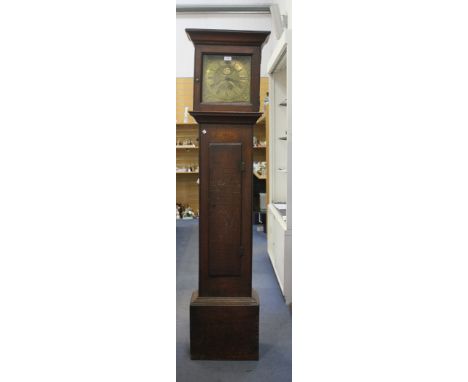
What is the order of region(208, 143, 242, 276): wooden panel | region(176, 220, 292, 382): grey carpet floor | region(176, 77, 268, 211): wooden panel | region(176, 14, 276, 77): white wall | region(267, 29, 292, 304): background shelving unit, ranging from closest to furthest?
region(176, 220, 292, 382): grey carpet floor, region(208, 143, 242, 276): wooden panel, region(267, 29, 292, 304): background shelving unit, region(176, 14, 276, 77): white wall, region(176, 77, 268, 211): wooden panel

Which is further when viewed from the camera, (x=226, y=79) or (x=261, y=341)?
(x=261, y=341)

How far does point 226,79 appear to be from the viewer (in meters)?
2.12

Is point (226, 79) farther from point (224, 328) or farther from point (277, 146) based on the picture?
point (277, 146)

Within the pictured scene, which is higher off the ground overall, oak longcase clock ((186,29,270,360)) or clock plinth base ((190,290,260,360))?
oak longcase clock ((186,29,270,360))

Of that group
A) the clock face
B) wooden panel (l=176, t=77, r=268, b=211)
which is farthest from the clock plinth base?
wooden panel (l=176, t=77, r=268, b=211)

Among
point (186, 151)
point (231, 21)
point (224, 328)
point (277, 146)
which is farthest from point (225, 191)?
point (231, 21)

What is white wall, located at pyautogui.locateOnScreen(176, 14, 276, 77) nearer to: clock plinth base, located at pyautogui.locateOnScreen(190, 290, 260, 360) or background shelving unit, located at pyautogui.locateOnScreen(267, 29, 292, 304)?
background shelving unit, located at pyautogui.locateOnScreen(267, 29, 292, 304)

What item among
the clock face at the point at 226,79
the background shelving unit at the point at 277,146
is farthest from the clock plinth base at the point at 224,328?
the background shelving unit at the point at 277,146

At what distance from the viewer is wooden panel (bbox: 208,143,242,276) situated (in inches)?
84.7

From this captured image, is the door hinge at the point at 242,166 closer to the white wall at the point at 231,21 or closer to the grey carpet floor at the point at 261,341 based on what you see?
the grey carpet floor at the point at 261,341

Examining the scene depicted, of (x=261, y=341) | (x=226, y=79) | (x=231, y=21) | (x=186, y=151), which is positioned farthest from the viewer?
(x=186, y=151)

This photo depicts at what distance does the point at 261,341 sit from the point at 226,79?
1562mm

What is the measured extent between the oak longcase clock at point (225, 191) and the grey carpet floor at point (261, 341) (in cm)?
8

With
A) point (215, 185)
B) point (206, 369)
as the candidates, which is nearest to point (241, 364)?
point (206, 369)
